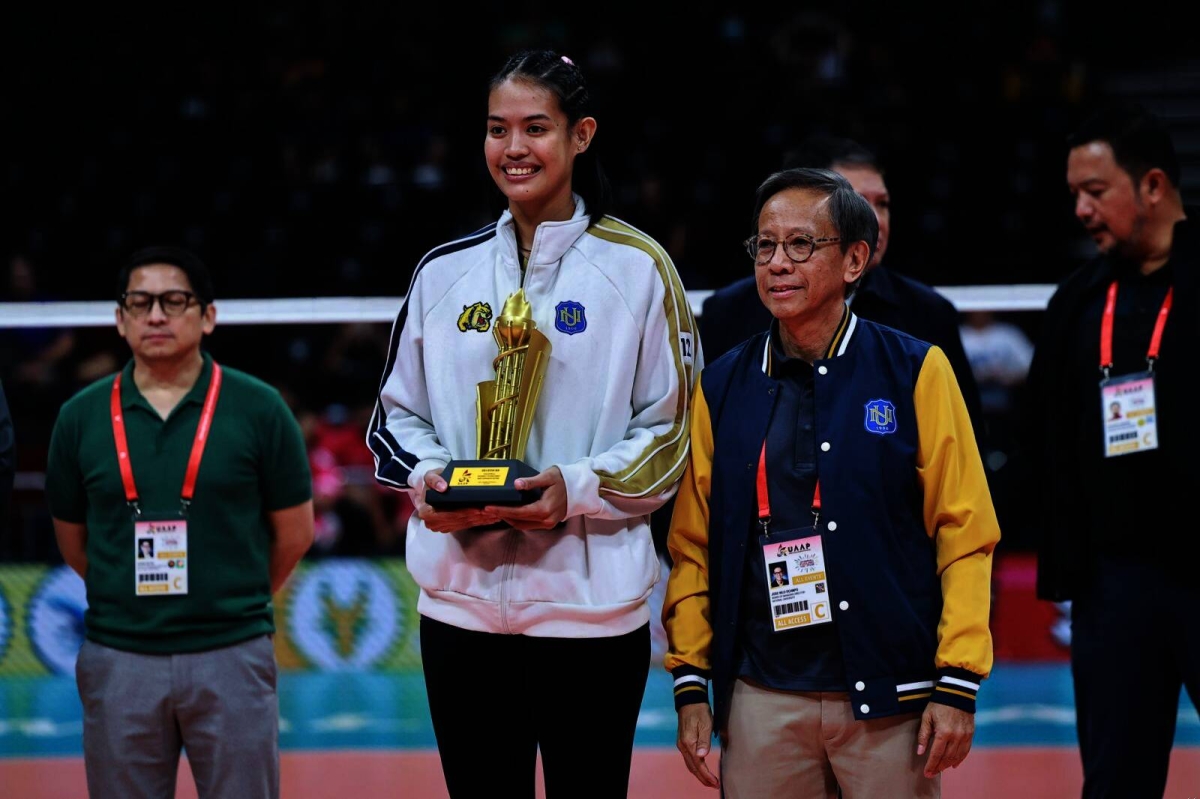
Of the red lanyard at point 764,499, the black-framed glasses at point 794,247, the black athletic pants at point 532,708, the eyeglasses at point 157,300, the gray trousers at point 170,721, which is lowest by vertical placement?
the gray trousers at point 170,721

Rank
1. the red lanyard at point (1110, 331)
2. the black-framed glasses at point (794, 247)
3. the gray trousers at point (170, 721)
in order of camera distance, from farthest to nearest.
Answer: the red lanyard at point (1110, 331)
the gray trousers at point (170, 721)
the black-framed glasses at point (794, 247)

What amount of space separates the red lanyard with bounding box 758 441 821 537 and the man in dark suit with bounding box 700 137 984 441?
72 centimetres

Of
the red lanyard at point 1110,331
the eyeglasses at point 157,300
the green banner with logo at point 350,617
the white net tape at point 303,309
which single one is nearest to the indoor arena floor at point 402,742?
the green banner with logo at point 350,617

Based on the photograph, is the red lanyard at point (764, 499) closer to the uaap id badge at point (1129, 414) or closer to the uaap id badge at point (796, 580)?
the uaap id badge at point (796, 580)

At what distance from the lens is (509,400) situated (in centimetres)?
255

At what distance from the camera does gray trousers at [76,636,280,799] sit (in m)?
3.25

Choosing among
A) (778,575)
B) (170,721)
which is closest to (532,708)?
(778,575)

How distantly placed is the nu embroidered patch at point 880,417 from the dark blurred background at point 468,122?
6354 millimetres

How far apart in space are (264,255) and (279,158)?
4.83ft

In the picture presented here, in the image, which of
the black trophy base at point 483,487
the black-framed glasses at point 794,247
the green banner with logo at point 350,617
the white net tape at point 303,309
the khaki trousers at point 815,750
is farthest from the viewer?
the green banner with logo at point 350,617

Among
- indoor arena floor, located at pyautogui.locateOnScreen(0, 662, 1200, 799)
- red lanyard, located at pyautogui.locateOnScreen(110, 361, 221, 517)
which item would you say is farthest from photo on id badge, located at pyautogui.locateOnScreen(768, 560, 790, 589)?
indoor arena floor, located at pyautogui.locateOnScreen(0, 662, 1200, 799)

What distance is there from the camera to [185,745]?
11.1 feet

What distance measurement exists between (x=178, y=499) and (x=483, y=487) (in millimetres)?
1282

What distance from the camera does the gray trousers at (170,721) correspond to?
3250mm
